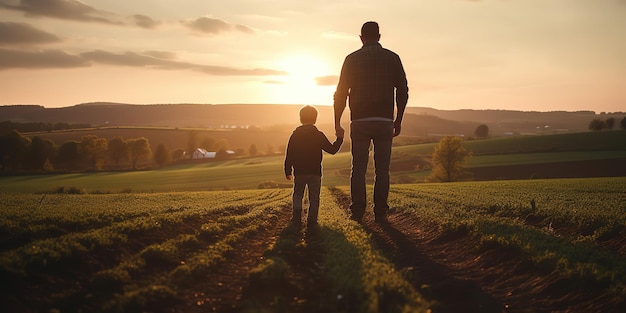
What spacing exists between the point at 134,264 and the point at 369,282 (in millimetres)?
3226

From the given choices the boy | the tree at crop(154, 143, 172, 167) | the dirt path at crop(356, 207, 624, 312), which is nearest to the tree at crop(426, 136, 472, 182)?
the boy

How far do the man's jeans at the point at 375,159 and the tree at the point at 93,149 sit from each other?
99478mm

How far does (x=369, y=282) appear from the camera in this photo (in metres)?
5.45

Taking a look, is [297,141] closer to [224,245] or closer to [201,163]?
[224,245]

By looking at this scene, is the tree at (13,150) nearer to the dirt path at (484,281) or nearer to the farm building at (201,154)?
the farm building at (201,154)

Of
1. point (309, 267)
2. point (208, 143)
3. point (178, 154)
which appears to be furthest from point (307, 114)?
point (208, 143)

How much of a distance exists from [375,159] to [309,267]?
432 cm

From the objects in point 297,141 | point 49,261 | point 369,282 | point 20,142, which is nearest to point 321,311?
point 369,282

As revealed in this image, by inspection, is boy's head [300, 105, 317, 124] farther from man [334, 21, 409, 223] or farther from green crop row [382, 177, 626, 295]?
green crop row [382, 177, 626, 295]

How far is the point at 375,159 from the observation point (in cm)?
1064

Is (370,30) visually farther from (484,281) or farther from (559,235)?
(484,281)

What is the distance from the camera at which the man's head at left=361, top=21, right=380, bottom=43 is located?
10773 mm

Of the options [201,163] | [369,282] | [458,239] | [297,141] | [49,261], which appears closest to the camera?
[369,282]

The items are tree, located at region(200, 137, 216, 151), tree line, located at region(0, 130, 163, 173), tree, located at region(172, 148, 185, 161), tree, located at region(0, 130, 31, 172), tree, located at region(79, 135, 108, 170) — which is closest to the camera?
tree, located at region(0, 130, 31, 172)
